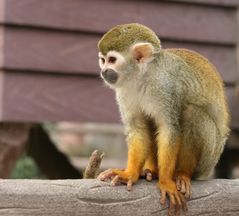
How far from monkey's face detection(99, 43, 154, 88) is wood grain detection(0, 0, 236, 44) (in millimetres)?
Answer: 1662

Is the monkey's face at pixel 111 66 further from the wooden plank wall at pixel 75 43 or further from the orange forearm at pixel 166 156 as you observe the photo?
the wooden plank wall at pixel 75 43

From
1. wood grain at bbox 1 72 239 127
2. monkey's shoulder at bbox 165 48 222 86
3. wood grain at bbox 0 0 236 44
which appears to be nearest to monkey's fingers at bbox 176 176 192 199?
monkey's shoulder at bbox 165 48 222 86

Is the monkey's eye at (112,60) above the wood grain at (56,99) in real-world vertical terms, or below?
above

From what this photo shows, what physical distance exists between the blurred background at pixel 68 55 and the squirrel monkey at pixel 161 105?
1.57m

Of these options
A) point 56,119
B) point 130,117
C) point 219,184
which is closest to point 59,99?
point 56,119

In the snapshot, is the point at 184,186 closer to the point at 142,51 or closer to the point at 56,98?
the point at 142,51

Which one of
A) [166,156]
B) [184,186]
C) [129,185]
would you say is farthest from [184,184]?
[129,185]

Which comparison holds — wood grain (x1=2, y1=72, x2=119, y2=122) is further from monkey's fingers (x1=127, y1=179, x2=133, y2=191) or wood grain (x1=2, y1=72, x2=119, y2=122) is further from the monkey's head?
monkey's fingers (x1=127, y1=179, x2=133, y2=191)

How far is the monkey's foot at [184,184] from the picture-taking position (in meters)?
3.61

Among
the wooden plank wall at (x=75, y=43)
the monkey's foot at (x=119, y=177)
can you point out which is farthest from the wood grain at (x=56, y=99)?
the monkey's foot at (x=119, y=177)

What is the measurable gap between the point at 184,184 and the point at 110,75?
0.70m

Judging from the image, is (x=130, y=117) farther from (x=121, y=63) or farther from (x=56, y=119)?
(x=56, y=119)

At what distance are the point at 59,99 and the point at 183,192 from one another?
223cm

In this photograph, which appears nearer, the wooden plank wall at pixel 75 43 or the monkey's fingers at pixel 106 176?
the monkey's fingers at pixel 106 176
